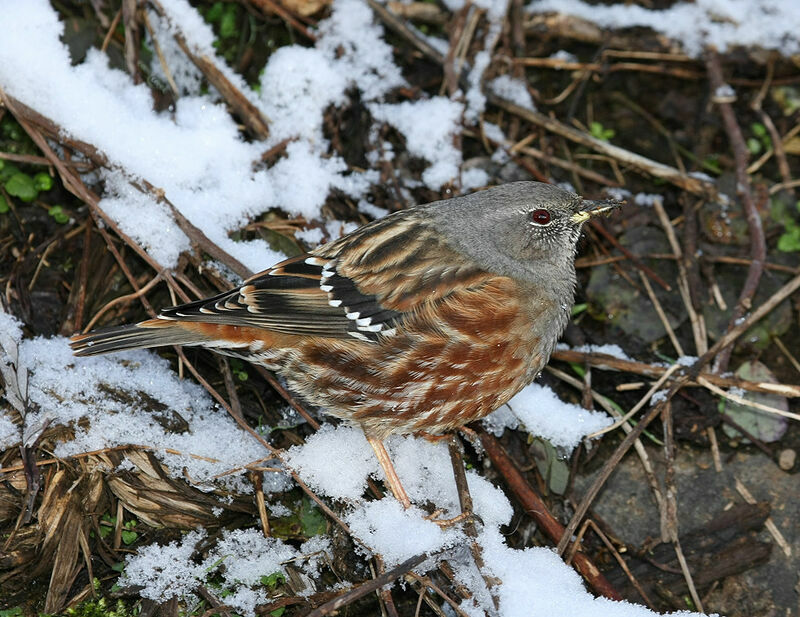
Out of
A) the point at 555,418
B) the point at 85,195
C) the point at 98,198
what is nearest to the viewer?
the point at 555,418


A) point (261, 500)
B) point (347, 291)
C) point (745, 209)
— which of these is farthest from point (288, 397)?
point (745, 209)

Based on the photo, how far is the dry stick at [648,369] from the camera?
4.12 metres

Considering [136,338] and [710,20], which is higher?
[136,338]

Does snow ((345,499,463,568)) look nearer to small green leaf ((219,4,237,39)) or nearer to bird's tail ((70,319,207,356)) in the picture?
bird's tail ((70,319,207,356))

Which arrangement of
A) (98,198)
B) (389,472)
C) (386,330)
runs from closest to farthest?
1. (386,330)
2. (389,472)
3. (98,198)

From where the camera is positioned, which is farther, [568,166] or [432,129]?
[568,166]

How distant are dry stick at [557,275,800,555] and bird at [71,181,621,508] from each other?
60 centimetres

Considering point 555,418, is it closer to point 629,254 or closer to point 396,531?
point 396,531

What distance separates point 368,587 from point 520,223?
1.81m

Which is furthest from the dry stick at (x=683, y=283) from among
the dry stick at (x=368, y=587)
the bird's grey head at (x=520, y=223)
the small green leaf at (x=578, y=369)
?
the dry stick at (x=368, y=587)

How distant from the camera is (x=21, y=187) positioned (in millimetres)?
4316

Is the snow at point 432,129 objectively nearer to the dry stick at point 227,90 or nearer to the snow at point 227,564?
the dry stick at point 227,90

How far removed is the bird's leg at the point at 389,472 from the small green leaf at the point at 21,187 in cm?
219

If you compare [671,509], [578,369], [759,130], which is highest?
[759,130]
